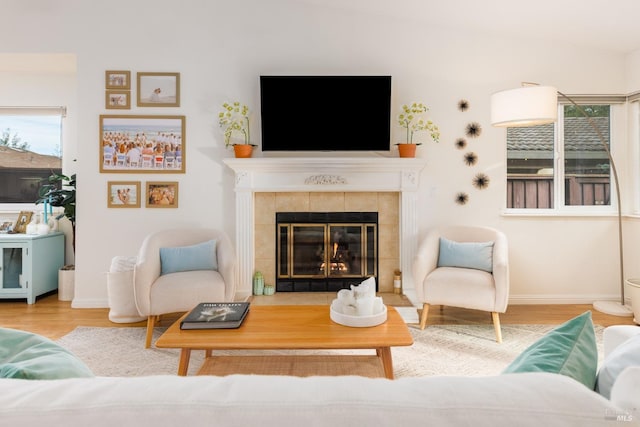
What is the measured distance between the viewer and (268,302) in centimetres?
374

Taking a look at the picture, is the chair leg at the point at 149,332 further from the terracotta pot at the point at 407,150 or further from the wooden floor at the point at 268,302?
the terracotta pot at the point at 407,150

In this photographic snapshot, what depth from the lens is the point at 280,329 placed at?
6.77 ft

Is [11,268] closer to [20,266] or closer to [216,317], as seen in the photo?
[20,266]

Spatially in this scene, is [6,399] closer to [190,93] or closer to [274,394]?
[274,394]

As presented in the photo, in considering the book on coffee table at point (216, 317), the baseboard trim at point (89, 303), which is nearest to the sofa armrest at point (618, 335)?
the book on coffee table at point (216, 317)

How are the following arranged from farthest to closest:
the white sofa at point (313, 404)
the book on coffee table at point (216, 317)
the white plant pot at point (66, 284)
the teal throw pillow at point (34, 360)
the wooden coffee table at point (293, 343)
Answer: the white plant pot at point (66, 284), the book on coffee table at point (216, 317), the wooden coffee table at point (293, 343), the teal throw pillow at point (34, 360), the white sofa at point (313, 404)

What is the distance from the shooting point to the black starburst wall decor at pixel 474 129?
396 centimetres

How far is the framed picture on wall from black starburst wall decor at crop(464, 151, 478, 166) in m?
2.78

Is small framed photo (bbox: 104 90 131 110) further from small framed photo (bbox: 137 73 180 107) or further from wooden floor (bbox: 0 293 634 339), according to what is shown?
wooden floor (bbox: 0 293 634 339)

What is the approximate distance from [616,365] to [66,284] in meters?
4.59

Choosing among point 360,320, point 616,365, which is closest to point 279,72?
point 360,320

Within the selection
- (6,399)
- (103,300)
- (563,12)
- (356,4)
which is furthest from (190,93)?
(6,399)

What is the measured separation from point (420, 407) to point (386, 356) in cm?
150

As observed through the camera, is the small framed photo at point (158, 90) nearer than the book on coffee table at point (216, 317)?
No
